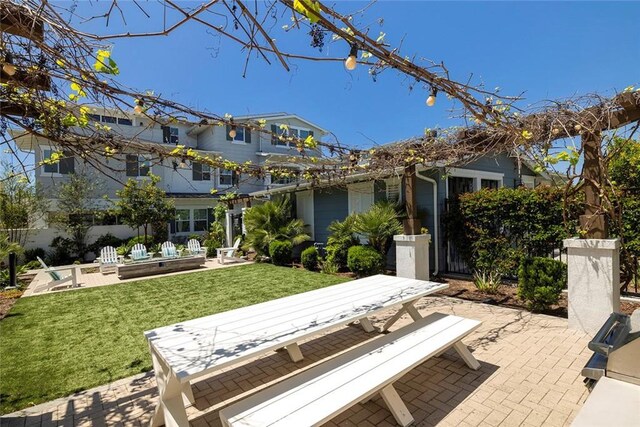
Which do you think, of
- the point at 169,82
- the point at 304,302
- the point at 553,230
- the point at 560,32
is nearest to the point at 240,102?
the point at 169,82

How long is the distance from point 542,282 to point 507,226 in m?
2.31

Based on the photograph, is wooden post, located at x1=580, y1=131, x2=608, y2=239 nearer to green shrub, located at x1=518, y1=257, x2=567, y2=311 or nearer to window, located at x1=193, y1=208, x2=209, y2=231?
green shrub, located at x1=518, y1=257, x2=567, y2=311

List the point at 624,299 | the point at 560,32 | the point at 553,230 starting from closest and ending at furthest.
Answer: the point at 560,32, the point at 624,299, the point at 553,230

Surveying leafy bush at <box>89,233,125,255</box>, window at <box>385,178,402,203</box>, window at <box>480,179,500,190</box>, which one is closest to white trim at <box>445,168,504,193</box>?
window at <box>480,179,500,190</box>

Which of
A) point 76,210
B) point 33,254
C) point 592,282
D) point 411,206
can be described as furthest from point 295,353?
point 33,254

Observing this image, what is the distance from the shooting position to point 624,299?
572 cm

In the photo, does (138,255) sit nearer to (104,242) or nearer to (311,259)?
(104,242)

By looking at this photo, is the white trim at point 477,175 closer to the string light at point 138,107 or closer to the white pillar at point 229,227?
the string light at point 138,107

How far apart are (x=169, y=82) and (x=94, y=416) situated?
377cm

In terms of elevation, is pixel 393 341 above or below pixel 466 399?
above

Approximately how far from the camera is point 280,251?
11922 mm

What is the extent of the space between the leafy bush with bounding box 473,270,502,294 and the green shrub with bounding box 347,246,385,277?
2.40m

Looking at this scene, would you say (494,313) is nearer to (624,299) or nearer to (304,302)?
(624,299)

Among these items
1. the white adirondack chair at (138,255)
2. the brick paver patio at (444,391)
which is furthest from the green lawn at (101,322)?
the white adirondack chair at (138,255)
